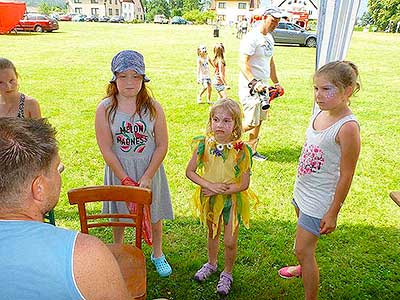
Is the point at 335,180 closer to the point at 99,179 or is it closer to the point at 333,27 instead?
the point at 333,27

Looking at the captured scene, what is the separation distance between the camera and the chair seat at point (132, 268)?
72.4 inches

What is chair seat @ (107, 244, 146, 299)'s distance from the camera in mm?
1838

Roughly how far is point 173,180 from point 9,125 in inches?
135

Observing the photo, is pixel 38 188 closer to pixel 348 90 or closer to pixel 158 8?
pixel 348 90

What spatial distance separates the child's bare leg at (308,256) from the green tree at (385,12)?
4678 cm

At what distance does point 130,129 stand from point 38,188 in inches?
59.2

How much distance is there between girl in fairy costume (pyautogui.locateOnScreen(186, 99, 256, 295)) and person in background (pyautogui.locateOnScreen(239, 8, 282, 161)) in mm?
2148

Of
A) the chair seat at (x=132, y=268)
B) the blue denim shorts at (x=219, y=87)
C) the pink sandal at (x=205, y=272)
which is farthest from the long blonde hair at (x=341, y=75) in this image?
the blue denim shorts at (x=219, y=87)

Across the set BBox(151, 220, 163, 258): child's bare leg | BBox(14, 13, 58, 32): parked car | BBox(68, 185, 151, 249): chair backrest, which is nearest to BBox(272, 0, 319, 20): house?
BBox(68, 185, 151, 249): chair backrest

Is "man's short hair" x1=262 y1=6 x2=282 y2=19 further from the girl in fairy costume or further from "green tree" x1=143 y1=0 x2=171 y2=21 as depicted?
"green tree" x1=143 y1=0 x2=171 y2=21

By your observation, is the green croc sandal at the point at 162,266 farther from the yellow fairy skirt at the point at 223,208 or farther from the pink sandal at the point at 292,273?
the pink sandal at the point at 292,273

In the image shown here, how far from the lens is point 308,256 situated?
89.2 inches

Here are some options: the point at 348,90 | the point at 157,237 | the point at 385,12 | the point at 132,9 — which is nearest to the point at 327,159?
the point at 348,90

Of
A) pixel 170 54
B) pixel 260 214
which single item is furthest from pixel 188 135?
pixel 170 54
